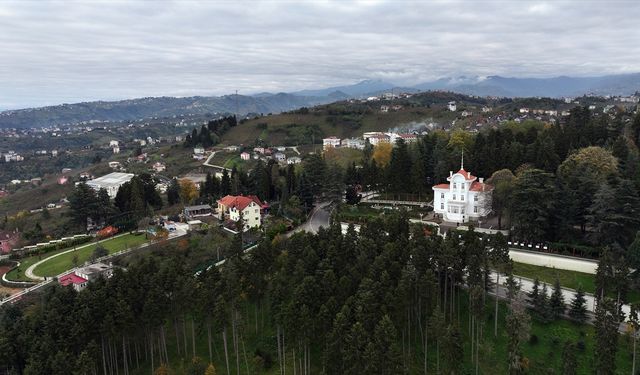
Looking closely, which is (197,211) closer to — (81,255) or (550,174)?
(81,255)

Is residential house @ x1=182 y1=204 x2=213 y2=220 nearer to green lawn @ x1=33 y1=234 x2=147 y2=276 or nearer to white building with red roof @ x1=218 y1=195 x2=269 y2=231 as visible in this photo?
white building with red roof @ x1=218 y1=195 x2=269 y2=231

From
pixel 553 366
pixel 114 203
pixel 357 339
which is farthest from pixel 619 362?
pixel 114 203

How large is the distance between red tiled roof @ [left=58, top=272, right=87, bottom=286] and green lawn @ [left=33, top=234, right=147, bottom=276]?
10.3ft

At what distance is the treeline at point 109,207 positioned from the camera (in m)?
53.3

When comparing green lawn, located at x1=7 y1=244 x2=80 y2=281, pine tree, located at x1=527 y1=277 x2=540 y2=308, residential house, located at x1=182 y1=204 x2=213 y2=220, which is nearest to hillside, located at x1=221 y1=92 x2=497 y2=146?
residential house, located at x1=182 y1=204 x2=213 y2=220

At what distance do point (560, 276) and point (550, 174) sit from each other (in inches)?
365

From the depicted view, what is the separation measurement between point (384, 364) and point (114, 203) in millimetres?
44745

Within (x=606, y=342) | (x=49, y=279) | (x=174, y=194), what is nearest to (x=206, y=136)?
(x=174, y=194)

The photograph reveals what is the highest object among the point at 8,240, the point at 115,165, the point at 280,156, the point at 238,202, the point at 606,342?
the point at 280,156

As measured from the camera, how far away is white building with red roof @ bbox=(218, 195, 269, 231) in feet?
164

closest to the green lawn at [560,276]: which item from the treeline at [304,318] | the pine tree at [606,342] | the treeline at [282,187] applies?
the treeline at [304,318]

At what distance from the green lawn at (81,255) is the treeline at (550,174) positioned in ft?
82.2

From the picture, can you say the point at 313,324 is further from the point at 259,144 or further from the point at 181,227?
the point at 259,144

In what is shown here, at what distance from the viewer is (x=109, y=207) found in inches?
2157
